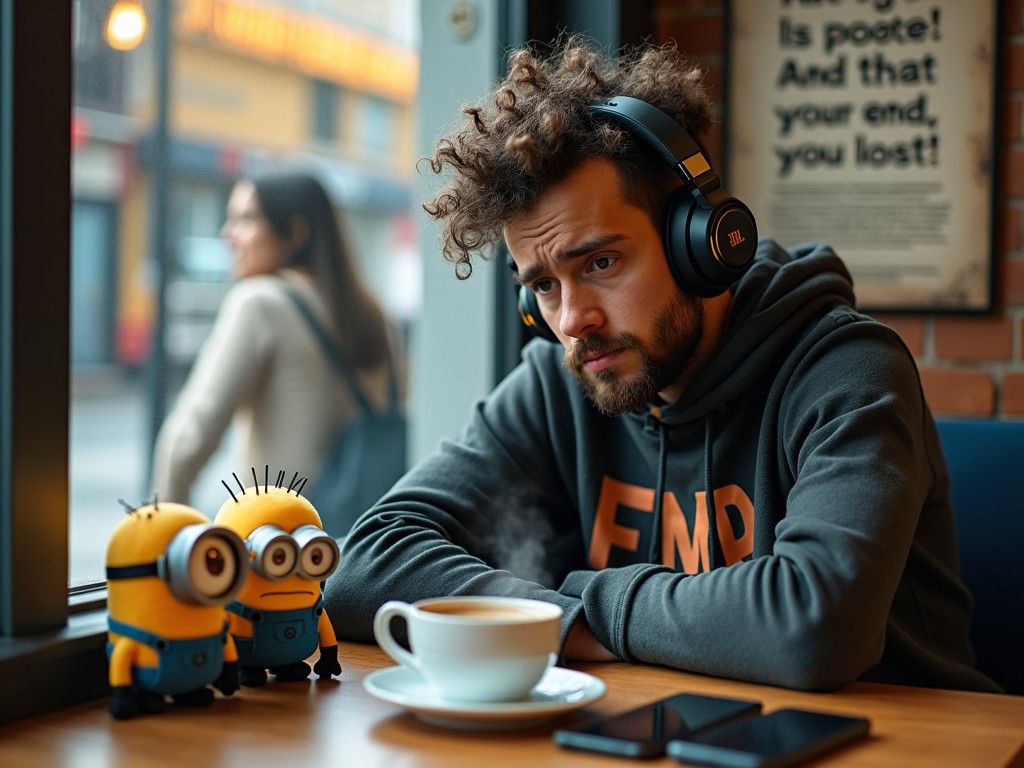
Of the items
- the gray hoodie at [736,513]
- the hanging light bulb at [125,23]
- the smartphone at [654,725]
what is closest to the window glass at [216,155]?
the hanging light bulb at [125,23]

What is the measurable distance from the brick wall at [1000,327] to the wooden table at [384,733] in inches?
43.3

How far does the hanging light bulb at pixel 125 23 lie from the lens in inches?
63.2

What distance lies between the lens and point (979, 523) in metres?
1.56

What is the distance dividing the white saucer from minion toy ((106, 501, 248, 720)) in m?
0.14

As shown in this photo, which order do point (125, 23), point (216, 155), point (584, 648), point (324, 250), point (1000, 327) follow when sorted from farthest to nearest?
point (216, 155)
point (324, 250)
point (1000, 327)
point (125, 23)
point (584, 648)

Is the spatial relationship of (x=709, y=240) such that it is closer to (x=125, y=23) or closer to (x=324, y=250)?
(x=125, y=23)

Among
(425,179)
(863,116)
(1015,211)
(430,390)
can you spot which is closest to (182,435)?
(430,390)

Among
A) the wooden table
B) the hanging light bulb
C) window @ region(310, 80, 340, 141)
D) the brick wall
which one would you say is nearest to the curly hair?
the hanging light bulb

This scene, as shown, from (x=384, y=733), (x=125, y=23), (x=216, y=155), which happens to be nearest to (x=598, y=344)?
(x=384, y=733)

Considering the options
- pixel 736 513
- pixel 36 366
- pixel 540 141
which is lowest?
pixel 736 513

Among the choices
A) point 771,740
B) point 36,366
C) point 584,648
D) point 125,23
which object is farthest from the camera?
point 125,23

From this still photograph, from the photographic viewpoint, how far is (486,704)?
924 millimetres

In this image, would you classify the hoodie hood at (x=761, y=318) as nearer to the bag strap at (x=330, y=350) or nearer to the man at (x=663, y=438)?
the man at (x=663, y=438)

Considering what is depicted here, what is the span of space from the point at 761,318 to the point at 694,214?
0.54 ft
